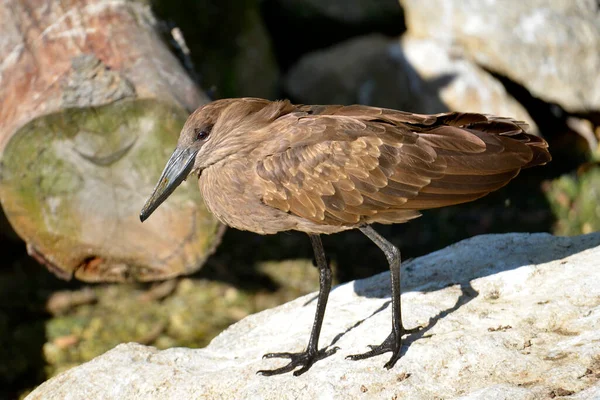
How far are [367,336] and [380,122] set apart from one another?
1.10 meters

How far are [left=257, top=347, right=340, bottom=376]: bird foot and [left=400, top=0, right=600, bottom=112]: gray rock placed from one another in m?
4.31

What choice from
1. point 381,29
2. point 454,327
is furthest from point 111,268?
point 381,29

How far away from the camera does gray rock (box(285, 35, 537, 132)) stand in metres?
7.55

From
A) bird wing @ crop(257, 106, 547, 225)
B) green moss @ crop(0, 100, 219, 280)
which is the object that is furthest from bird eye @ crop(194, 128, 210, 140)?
green moss @ crop(0, 100, 219, 280)

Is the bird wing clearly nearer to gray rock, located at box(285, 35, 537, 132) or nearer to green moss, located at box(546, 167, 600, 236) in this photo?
green moss, located at box(546, 167, 600, 236)

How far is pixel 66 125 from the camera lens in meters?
4.78

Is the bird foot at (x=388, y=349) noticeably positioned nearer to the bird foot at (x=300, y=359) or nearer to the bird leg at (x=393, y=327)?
→ the bird leg at (x=393, y=327)

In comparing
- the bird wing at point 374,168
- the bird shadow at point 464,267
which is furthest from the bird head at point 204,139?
the bird shadow at point 464,267

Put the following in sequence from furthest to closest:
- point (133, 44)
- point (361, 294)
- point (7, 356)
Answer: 1. point (7, 356)
2. point (133, 44)
3. point (361, 294)

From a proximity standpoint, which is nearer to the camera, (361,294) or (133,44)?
(361,294)

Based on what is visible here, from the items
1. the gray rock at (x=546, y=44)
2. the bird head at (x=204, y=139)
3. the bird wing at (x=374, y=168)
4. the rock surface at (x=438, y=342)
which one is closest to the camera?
the rock surface at (x=438, y=342)

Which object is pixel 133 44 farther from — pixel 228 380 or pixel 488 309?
pixel 488 309

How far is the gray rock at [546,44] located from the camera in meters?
7.34

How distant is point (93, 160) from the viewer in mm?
4855
